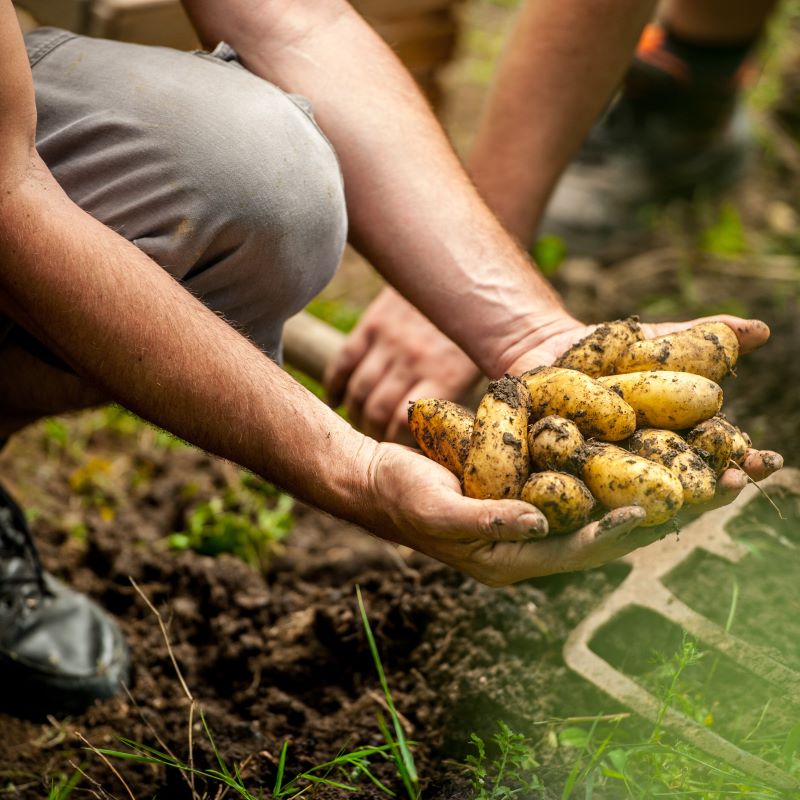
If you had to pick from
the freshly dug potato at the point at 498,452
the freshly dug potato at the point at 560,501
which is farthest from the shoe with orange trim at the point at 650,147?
the freshly dug potato at the point at 560,501

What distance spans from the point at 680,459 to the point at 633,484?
0.11 m

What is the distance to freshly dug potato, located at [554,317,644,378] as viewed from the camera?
5.34ft

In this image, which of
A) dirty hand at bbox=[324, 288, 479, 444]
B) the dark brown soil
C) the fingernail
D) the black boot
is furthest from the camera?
dirty hand at bbox=[324, 288, 479, 444]

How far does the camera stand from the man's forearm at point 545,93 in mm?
2412

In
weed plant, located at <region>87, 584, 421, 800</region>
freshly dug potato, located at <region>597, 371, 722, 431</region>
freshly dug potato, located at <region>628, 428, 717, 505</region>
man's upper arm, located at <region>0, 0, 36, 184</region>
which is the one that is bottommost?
weed plant, located at <region>87, 584, 421, 800</region>

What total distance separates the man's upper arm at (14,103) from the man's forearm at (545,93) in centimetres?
124

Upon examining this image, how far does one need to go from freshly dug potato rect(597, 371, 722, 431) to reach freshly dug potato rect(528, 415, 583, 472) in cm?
13

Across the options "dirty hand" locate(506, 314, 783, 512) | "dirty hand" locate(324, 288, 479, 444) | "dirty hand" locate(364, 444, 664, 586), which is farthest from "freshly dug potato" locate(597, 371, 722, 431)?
"dirty hand" locate(324, 288, 479, 444)

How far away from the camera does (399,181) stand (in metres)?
1.96

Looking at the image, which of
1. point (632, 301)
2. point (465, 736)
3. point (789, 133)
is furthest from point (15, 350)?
point (789, 133)

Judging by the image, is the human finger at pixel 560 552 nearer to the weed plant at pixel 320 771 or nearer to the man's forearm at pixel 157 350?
the man's forearm at pixel 157 350

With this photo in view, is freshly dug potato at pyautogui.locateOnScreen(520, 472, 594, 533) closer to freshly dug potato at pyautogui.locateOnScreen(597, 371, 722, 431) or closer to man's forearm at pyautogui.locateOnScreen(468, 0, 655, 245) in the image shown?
freshly dug potato at pyautogui.locateOnScreen(597, 371, 722, 431)

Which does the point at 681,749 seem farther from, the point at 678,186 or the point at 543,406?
the point at 678,186

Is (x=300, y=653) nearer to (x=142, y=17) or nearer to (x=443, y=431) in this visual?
(x=443, y=431)
